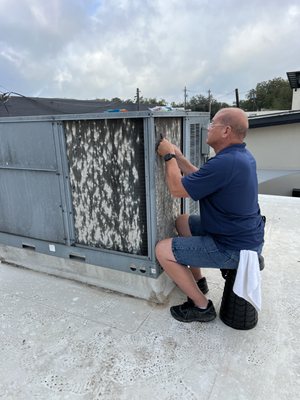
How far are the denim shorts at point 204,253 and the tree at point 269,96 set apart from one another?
40.6 m

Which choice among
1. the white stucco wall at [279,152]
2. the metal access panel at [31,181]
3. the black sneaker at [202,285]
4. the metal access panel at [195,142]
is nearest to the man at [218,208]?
the black sneaker at [202,285]

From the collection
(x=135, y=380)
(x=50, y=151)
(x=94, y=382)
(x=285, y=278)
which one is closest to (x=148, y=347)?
(x=135, y=380)

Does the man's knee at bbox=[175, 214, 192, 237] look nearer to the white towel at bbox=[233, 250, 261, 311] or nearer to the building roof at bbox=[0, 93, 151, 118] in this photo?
the white towel at bbox=[233, 250, 261, 311]

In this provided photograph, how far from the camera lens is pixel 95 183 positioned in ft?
7.06

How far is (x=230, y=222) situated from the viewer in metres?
1.79

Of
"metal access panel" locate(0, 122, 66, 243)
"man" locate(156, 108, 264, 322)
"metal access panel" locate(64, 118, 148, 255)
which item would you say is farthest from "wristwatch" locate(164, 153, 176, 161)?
"metal access panel" locate(0, 122, 66, 243)

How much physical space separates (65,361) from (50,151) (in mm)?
1391

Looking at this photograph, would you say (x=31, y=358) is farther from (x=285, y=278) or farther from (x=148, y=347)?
(x=285, y=278)

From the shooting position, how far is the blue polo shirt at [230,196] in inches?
66.6

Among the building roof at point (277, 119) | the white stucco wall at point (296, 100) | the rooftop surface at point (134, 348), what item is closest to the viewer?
the rooftop surface at point (134, 348)

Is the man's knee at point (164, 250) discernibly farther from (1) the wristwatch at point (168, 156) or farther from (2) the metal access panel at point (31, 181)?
(2) the metal access panel at point (31, 181)

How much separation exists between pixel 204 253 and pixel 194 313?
1.40ft

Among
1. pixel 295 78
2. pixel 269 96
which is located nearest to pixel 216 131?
pixel 295 78

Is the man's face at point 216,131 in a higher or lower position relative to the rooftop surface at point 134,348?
higher
